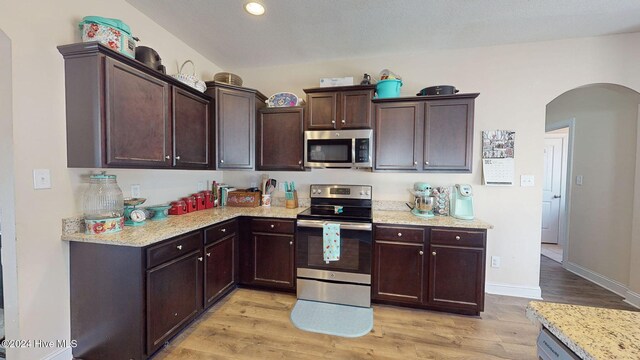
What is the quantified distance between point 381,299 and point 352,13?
268 centimetres

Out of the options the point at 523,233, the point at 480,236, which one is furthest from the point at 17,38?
the point at 523,233

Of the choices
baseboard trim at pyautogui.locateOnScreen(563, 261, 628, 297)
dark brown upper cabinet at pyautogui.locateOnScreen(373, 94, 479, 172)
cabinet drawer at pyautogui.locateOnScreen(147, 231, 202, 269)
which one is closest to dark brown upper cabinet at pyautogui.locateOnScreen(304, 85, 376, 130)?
dark brown upper cabinet at pyautogui.locateOnScreen(373, 94, 479, 172)

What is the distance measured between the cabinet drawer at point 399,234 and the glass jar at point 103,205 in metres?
2.17

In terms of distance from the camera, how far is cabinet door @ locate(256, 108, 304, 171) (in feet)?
9.29

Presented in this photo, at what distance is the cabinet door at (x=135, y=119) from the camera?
5.36ft

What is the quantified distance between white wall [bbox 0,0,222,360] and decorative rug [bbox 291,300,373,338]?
1.72 metres

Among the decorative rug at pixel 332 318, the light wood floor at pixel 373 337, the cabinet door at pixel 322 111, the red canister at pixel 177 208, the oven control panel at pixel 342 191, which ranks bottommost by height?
the light wood floor at pixel 373 337

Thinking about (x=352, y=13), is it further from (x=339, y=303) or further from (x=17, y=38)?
(x=339, y=303)

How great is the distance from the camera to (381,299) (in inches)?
94.5

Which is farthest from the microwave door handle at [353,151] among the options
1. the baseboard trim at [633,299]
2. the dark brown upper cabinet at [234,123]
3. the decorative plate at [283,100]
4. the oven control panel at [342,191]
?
the baseboard trim at [633,299]

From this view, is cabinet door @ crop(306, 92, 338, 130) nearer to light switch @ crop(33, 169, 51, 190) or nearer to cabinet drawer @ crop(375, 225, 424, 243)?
cabinet drawer @ crop(375, 225, 424, 243)

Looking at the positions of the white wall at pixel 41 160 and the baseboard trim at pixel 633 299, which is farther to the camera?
the baseboard trim at pixel 633 299

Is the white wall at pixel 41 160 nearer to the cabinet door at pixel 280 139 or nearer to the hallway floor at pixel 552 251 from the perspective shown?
the cabinet door at pixel 280 139

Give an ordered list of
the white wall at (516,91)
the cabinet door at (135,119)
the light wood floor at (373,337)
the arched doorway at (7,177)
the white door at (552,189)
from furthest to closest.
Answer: the white door at (552,189) < the white wall at (516,91) < the light wood floor at (373,337) < the cabinet door at (135,119) < the arched doorway at (7,177)
